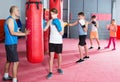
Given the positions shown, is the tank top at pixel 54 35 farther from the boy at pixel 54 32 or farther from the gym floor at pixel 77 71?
the gym floor at pixel 77 71

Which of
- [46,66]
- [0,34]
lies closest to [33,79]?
[46,66]

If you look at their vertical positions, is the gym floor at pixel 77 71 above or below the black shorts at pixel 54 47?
below

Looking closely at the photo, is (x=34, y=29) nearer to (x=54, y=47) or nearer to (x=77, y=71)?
(x=54, y=47)

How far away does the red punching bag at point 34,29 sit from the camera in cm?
462

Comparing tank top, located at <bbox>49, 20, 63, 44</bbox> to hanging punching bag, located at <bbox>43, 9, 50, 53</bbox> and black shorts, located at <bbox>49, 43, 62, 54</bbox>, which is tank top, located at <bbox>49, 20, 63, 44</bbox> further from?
hanging punching bag, located at <bbox>43, 9, 50, 53</bbox>

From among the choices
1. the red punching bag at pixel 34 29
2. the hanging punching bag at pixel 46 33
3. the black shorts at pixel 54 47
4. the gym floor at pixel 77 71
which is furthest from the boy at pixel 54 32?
the hanging punching bag at pixel 46 33

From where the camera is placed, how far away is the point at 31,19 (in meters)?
4.63

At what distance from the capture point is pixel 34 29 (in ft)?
15.2

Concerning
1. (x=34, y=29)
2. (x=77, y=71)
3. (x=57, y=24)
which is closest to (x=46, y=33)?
(x=77, y=71)

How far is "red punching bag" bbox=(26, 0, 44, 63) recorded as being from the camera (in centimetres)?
462

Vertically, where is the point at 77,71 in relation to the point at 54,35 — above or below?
below

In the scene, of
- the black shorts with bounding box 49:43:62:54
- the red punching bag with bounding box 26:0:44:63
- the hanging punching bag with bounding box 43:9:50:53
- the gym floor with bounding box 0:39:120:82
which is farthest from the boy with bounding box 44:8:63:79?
the hanging punching bag with bounding box 43:9:50:53

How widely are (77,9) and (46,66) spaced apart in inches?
311

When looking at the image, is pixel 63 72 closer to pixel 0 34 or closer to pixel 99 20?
pixel 0 34
